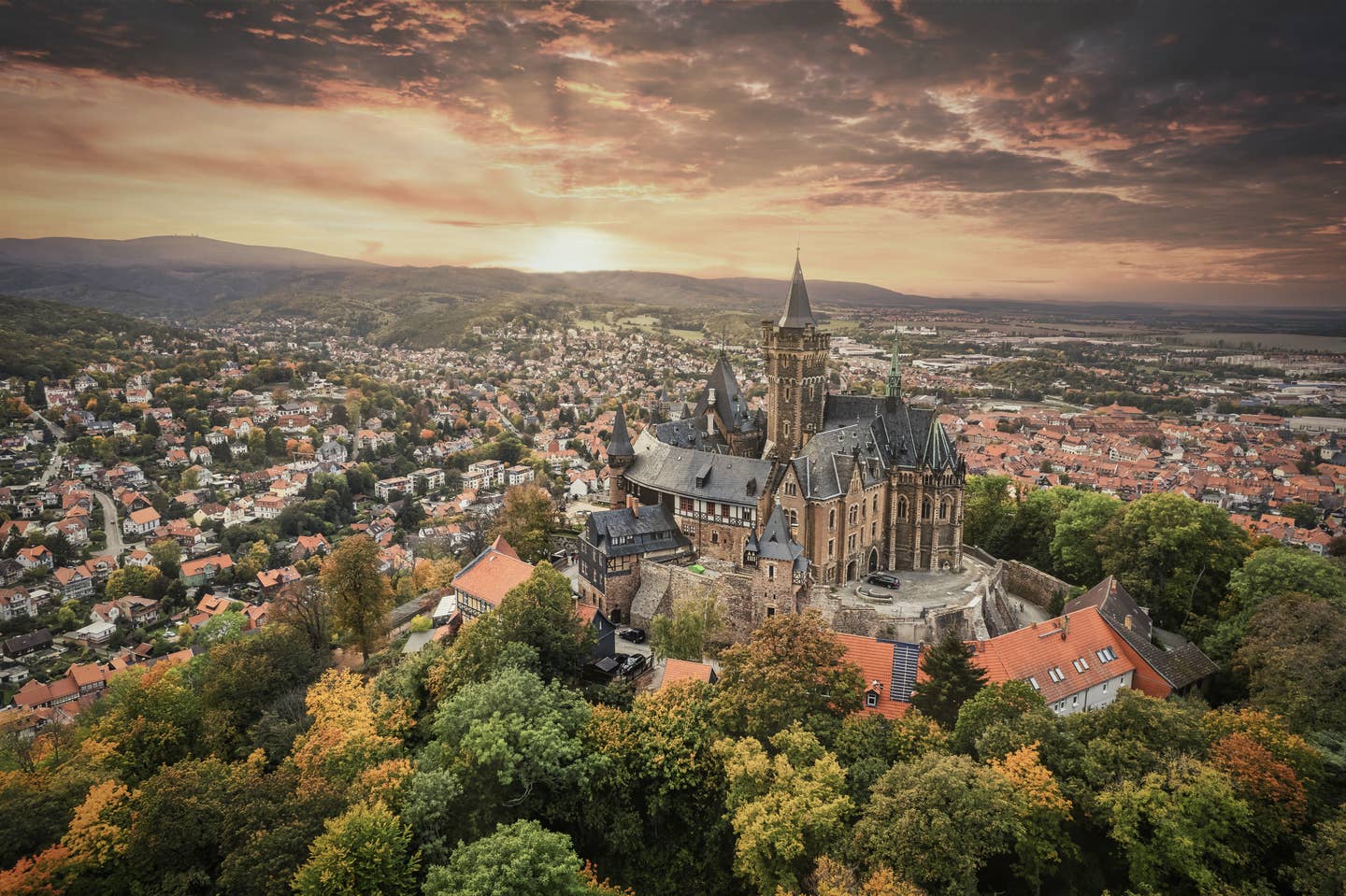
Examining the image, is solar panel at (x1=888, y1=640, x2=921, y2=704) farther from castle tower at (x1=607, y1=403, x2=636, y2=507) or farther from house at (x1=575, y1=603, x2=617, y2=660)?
castle tower at (x1=607, y1=403, x2=636, y2=507)

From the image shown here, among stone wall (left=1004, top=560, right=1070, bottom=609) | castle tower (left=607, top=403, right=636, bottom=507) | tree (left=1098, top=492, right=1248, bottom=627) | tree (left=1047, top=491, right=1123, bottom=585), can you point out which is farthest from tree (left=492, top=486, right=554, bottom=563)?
tree (left=1098, top=492, right=1248, bottom=627)

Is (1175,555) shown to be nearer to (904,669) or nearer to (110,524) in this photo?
(904,669)

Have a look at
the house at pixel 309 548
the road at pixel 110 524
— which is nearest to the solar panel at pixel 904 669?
the house at pixel 309 548

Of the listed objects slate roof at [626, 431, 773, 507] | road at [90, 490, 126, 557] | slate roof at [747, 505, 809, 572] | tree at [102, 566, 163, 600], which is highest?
slate roof at [626, 431, 773, 507]

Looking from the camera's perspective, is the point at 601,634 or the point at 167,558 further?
the point at 167,558

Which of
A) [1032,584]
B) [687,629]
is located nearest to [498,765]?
[687,629]

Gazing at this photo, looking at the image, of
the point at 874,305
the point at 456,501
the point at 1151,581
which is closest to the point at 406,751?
the point at 1151,581
